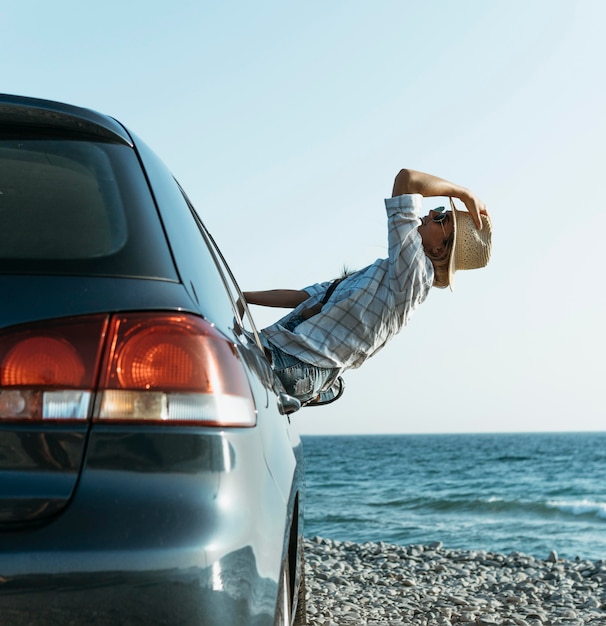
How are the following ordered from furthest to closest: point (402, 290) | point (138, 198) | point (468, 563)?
point (468, 563)
point (402, 290)
point (138, 198)

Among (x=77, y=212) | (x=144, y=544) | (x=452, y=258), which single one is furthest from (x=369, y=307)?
(x=144, y=544)

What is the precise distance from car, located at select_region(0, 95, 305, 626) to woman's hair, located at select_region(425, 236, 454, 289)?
9.89ft

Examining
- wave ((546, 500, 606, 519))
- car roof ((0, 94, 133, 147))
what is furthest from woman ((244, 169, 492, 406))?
wave ((546, 500, 606, 519))

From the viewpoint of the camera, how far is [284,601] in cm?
197

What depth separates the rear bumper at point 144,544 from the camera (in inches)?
53.3

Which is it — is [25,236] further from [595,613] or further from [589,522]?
[589,522]

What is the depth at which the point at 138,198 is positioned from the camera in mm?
1758

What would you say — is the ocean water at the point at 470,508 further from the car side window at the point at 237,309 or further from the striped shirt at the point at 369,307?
the car side window at the point at 237,309

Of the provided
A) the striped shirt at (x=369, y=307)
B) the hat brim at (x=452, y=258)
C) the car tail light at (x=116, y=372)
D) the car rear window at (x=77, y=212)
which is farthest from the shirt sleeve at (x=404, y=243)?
the car tail light at (x=116, y=372)

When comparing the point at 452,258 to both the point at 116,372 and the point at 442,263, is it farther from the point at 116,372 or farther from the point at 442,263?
the point at 116,372

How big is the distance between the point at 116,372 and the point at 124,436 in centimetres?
11

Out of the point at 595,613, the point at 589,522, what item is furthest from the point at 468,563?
the point at 589,522

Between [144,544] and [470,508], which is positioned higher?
[144,544]

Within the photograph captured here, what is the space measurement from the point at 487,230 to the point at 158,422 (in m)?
3.70
